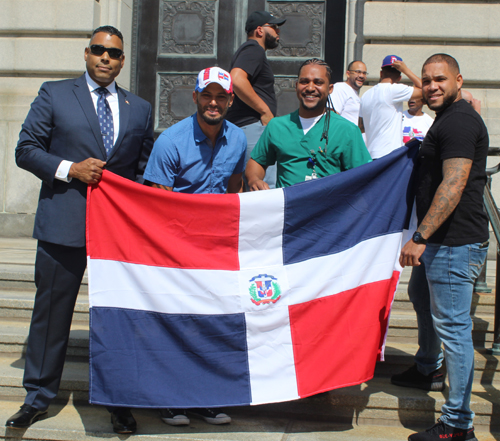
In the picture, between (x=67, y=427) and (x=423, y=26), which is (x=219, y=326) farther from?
(x=423, y=26)

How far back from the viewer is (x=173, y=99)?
794cm

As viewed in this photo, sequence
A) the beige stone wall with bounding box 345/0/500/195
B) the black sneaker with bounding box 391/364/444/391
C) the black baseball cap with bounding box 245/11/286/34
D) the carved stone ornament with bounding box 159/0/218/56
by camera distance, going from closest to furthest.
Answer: the black sneaker with bounding box 391/364/444/391 < the black baseball cap with bounding box 245/11/286/34 < the beige stone wall with bounding box 345/0/500/195 < the carved stone ornament with bounding box 159/0/218/56

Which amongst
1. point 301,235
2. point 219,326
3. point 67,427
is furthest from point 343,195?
point 67,427

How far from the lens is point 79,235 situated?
3.11m

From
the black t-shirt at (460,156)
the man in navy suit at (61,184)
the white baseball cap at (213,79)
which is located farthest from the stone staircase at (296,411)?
the white baseball cap at (213,79)

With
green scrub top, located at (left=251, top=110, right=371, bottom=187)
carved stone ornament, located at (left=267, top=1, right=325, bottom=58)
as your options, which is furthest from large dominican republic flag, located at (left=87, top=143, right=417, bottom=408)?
carved stone ornament, located at (left=267, top=1, right=325, bottom=58)

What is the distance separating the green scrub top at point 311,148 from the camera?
10.8 ft

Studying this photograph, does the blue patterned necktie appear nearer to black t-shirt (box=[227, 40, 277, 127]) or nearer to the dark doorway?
black t-shirt (box=[227, 40, 277, 127])

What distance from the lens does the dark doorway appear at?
25.4 feet

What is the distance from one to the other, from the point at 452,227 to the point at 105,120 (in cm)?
212

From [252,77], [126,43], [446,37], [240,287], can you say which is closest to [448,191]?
[240,287]

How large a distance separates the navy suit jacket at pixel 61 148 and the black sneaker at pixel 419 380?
Answer: 2.30 meters

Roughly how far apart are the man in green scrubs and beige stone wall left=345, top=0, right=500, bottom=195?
411 cm

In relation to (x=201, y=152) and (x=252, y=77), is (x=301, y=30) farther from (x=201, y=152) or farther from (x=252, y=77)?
(x=201, y=152)
